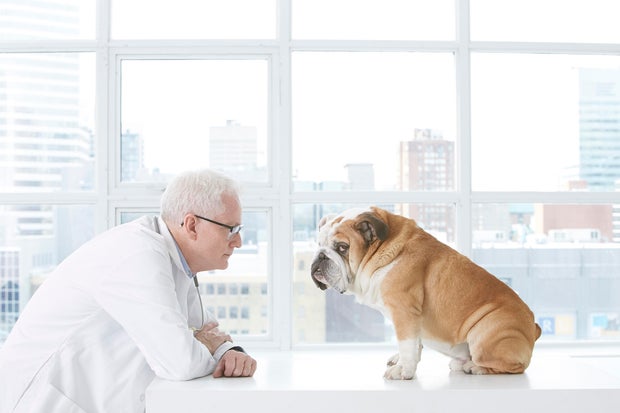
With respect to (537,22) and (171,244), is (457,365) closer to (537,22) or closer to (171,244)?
(171,244)

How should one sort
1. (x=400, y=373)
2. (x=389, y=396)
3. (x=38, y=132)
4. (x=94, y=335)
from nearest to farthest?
(x=389, y=396), (x=400, y=373), (x=94, y=335), (x=38, y=132)

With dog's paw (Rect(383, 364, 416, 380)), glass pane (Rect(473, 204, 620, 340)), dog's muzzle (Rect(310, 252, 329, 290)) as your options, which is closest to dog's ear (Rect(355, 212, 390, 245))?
dog's muzzle (Rect(310, 252, 329, 290))

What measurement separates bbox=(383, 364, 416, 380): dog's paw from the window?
1358mm

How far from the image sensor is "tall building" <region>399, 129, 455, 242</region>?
2.98m

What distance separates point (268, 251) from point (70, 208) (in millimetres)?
855

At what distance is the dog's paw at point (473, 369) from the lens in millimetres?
1569

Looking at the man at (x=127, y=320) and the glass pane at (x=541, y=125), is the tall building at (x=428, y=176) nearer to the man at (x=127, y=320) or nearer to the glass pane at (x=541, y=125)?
the glass pane at (x=541, y=125)

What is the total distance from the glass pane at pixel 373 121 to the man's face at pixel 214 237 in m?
1.22

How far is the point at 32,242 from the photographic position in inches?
116

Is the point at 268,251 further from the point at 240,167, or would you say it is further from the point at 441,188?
the point at 441,188

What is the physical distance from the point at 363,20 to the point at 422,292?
1694mm

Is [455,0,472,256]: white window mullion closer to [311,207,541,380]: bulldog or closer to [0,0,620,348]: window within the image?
[0,0,620,348]: window

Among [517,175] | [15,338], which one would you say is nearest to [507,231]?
[517,175]

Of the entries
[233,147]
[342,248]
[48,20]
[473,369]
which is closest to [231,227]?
[342,248]
